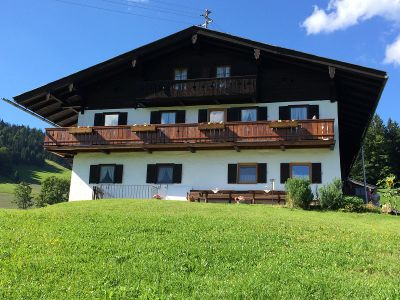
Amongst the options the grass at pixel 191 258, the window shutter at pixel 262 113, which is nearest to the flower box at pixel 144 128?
the window shutter at pixel 262 113

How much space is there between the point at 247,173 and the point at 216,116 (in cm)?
367

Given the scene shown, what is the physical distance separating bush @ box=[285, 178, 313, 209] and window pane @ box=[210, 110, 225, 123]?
6729 mm

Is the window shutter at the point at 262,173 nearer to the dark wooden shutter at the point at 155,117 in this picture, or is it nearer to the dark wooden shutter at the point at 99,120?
the dark wooden shutter at the point at 155,117

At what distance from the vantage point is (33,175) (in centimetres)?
Result: 12381

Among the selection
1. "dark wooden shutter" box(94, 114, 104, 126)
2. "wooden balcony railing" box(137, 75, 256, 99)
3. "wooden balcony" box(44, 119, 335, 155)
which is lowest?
"wooden balcony" box(44, 119, 335, 155)

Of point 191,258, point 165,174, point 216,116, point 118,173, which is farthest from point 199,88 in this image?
point 191,258

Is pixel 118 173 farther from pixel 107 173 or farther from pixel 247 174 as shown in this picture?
pixel 247 174

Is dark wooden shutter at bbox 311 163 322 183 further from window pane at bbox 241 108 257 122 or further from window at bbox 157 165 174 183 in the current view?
window at bbox 157 165 174 183

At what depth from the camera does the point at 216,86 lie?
25.7 m

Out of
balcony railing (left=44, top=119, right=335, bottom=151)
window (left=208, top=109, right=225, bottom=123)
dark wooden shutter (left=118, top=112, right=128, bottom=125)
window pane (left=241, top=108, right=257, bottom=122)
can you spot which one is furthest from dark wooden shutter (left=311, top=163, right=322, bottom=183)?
dark wooden shutter (left=118, top=112, right=128, bottom=125)

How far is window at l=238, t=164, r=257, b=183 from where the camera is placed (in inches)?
965

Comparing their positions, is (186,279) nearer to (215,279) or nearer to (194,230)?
(215,279)

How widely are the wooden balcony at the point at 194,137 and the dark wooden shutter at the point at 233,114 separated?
1.89m

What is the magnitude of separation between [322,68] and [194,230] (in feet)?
49.8
